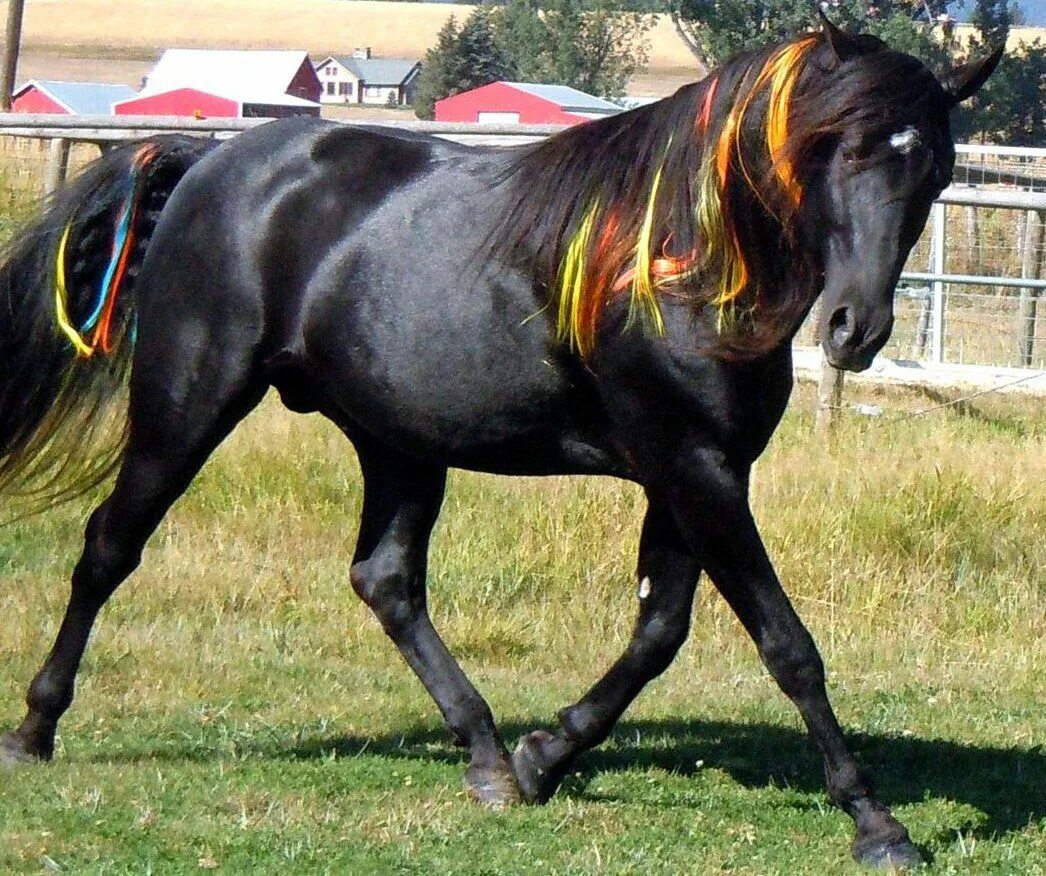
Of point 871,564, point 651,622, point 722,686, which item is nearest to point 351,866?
point 651,622

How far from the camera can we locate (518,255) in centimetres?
458

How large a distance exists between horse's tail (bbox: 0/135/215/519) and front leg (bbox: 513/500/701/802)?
1.76 meters

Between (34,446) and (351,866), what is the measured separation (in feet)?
7.25

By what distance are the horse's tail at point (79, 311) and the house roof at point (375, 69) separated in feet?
261

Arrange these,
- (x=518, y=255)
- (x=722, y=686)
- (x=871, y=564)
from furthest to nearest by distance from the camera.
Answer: (x=871, y=564) < (x=722, y=686) < (x=518, y=255)

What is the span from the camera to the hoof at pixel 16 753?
4.96 meters

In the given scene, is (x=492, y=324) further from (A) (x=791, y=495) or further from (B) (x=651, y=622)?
(A) (x=791, y=495)

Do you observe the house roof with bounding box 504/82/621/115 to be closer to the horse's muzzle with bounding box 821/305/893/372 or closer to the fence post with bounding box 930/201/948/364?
the fence post with bounding box 930/201/948/364

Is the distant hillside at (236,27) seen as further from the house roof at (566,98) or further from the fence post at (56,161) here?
the fence post at (56,161)

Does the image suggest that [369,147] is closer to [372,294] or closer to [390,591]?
[372,294]

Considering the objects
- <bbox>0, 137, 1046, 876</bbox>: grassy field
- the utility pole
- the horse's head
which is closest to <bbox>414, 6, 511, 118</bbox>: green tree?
the utility pole

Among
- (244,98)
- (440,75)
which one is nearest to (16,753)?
(244,98)

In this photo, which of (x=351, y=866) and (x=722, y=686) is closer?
(x=351, y=866)

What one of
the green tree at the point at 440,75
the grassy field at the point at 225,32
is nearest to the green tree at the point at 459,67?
the green tree at the point at 440,75
